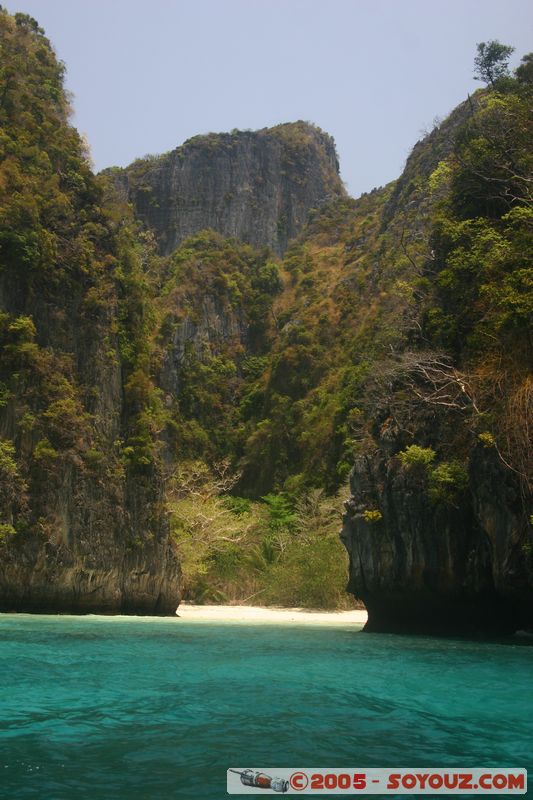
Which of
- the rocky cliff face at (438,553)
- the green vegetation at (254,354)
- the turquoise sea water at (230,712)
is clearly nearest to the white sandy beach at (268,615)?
the green vegetation at (254,354)

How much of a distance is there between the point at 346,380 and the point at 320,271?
1858 centimetres

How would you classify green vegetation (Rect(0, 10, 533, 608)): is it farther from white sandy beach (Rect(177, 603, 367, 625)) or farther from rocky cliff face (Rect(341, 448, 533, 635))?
white sandy beach (Rect(177, 603, 367, 625))

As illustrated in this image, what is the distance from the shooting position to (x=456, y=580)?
1775 centimetres

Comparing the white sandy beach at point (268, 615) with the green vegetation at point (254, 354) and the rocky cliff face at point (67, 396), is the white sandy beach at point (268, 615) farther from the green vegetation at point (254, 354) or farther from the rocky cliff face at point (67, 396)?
the rocky cliff face at point (67, 396)

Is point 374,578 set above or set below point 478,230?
below

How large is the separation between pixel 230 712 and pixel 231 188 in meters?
66.9

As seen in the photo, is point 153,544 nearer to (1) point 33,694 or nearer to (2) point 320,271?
(1) point 33,694

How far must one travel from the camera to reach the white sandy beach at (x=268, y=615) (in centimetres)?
2718

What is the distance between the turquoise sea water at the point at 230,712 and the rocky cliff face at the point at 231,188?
2304 inches

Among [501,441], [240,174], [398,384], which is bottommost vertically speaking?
[501,441]

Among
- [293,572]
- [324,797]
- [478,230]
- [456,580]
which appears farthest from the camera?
[293,572]

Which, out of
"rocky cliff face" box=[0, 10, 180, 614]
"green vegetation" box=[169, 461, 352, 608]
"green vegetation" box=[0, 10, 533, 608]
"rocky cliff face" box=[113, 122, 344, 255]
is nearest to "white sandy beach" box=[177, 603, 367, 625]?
"green vegetation" box=[169, 461, 352, 608]

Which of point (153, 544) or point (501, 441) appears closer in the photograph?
point (501, 441)

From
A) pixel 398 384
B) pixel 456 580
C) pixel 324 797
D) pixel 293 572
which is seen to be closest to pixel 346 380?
pixel 293 572
